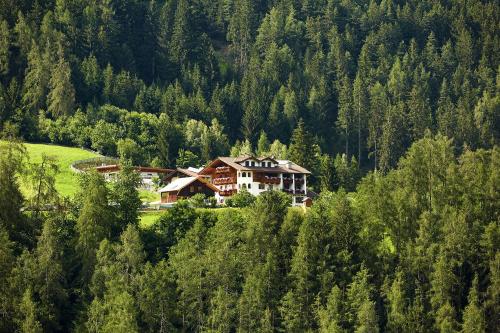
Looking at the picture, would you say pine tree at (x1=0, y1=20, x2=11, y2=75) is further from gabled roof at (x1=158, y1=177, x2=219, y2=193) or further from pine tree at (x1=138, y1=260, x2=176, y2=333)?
pine tree at (x1=138, y1=260, x2=176, y2=333)

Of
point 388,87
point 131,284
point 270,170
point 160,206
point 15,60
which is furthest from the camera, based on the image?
Result: point 388,87

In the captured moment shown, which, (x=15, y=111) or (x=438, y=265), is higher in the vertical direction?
(x=15, y=111)

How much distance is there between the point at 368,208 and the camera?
322ft

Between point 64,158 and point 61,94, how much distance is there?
65.5 feet

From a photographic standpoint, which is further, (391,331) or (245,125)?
(245,125)

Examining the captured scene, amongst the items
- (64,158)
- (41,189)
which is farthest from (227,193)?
(41,189)

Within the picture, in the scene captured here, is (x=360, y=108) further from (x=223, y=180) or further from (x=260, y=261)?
(x=260, y=261)

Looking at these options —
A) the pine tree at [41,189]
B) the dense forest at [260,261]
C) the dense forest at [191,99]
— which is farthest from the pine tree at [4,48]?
the pine tree at [41,189]

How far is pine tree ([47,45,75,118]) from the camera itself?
504 ft

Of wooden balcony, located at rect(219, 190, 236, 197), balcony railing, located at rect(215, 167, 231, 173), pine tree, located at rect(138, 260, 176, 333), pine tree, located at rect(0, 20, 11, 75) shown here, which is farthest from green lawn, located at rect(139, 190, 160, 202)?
pine tree, located at rect(0, 20, 11, 75)

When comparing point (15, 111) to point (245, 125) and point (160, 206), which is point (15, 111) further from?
point (160, 206)

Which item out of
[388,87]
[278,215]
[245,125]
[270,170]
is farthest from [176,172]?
[388,87]

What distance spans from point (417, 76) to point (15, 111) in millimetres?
78755

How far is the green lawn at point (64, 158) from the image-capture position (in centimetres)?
12212
